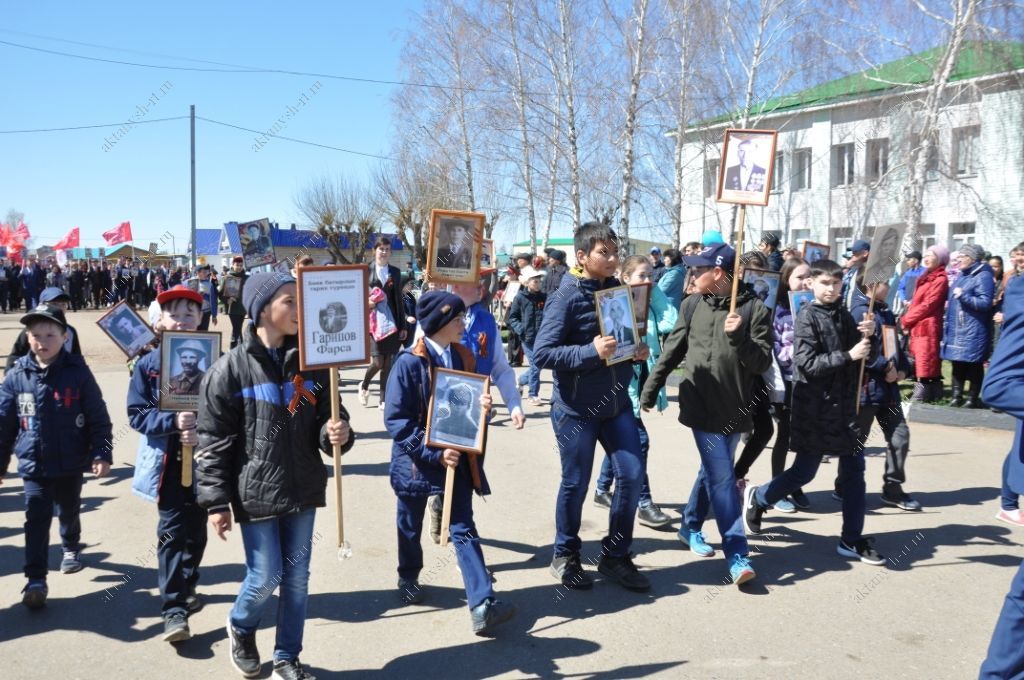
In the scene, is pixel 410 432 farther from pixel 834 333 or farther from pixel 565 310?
pixel 834 333

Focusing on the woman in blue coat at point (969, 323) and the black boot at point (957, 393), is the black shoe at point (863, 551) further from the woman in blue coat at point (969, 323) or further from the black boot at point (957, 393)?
the black boot at point (957, 393)

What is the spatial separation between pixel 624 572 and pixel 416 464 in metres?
1.41

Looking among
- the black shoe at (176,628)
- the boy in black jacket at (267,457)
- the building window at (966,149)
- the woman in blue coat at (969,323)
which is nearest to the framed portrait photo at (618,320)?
the boy in black jacket at (267,457)

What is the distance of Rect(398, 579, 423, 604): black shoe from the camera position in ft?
15.2

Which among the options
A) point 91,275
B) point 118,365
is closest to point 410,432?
point 118,365

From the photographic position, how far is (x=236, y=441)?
139 inches

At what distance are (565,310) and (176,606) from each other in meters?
2.61

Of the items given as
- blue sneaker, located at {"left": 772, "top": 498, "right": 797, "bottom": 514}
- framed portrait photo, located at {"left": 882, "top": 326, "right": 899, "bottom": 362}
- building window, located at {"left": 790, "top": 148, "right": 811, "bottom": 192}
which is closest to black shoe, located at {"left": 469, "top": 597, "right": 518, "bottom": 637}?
blue sneaker, located at {"left": 772, "top": 498, "right": 797, "bottom": 514}

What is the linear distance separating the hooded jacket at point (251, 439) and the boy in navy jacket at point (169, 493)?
2.44ft

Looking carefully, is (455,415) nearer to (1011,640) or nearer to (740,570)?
(740,570)

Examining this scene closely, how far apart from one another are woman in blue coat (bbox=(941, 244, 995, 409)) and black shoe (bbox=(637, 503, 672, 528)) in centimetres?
595

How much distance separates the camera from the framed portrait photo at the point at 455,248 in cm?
560

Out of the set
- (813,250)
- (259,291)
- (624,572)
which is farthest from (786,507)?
(813,250)

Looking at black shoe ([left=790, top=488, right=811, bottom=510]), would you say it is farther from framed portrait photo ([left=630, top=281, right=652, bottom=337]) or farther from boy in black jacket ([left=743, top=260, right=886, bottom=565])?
framed portrait photo ([left=630, top=281, right=652, bottom=337])
